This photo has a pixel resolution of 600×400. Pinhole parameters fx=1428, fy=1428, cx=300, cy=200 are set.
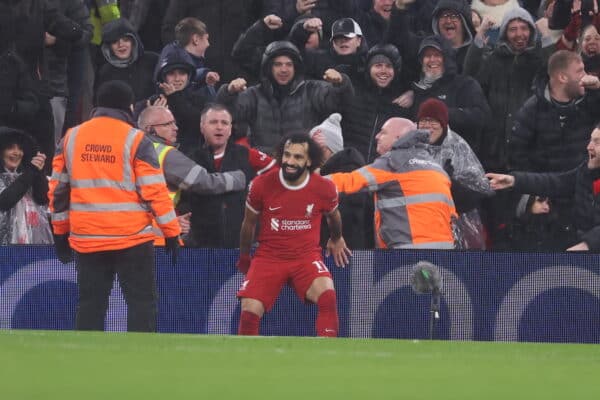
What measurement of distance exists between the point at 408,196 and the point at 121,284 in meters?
2.41

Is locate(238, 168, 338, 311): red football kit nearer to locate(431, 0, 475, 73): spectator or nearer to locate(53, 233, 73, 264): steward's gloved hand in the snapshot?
locate(53, 233, 73, 264): steward's gloved hand

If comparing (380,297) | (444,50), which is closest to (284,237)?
(380,297)

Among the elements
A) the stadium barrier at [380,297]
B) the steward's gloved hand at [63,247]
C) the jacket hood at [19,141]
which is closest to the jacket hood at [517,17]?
the stadium barrier at [380,297]

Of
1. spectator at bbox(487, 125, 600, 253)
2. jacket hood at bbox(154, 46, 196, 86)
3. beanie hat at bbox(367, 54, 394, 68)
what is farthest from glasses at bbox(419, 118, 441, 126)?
jacket hood at bbox(154, 46, 196, 86)

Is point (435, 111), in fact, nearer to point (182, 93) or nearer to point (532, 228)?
point (532, 228)

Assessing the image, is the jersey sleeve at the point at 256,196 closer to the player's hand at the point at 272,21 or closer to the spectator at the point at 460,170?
the spectator at the point at 460,170

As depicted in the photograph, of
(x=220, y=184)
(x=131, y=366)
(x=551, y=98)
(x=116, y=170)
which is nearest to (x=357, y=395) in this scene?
(x=131, y=366)

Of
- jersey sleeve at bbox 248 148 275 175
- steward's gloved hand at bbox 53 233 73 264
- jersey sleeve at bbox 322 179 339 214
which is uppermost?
jersey sleeve at bbox 248 148 275 175

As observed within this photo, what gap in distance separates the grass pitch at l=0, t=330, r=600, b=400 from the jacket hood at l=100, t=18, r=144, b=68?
6.09 meters

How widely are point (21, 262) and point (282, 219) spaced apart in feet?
6.89

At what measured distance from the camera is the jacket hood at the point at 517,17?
497 inches

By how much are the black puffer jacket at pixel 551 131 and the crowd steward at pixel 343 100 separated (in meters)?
0.01

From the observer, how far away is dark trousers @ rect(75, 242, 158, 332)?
31.4 feet

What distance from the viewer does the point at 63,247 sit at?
988 centimetres
